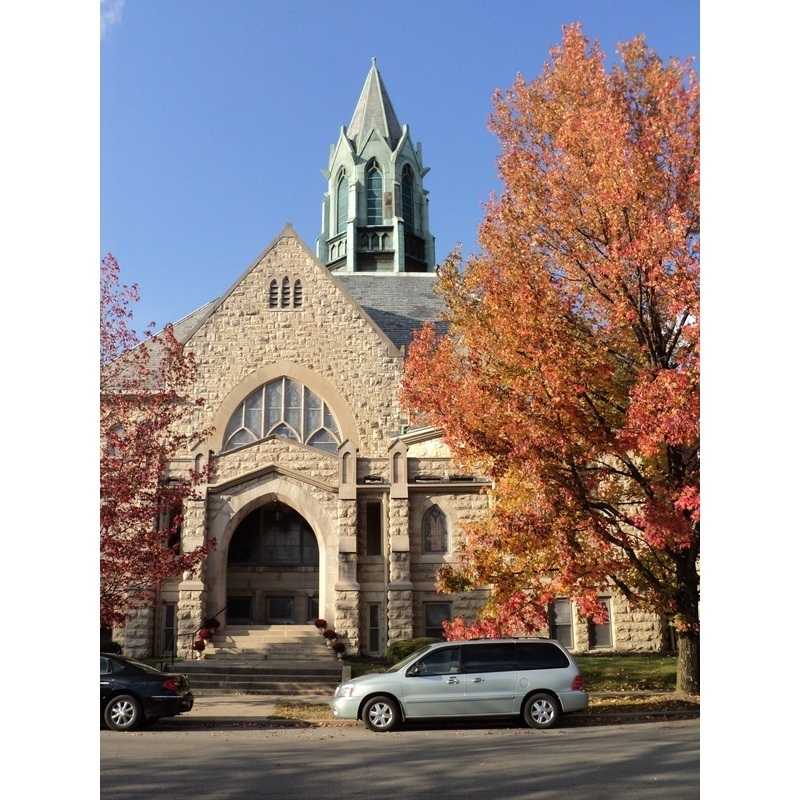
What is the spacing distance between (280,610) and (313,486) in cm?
359

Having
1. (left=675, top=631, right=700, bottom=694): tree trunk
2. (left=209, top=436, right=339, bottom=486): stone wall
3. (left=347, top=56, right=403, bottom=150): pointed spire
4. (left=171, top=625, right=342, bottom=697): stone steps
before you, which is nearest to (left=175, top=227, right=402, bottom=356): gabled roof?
(left=209, top=436, right=339, bottom=486): stone wall

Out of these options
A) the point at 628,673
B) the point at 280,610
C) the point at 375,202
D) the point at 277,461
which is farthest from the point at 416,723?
the point at 375,202

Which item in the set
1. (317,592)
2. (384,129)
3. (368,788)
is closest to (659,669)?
(317,592)

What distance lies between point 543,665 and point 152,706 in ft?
18.7

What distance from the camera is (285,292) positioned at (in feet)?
82.0

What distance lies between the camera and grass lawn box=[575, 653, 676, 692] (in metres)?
15.8

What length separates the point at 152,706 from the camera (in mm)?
12516

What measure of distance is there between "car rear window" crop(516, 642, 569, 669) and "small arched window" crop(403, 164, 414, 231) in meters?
29.7

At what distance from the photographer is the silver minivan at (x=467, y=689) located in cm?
1234

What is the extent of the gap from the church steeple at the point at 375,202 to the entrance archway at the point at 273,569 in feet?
56.8

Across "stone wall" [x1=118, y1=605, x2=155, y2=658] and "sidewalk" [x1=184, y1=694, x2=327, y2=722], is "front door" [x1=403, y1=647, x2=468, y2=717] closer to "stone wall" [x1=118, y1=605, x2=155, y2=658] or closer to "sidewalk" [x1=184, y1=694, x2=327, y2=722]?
"sidewalk" [x1=184, y1=694, x2=327, y2=722]

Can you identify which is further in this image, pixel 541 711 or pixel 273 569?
pixel 273 569

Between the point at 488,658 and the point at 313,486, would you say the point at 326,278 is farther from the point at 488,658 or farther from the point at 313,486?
the point at 488,658

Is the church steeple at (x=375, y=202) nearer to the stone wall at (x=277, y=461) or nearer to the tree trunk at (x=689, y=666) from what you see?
the stone wall at (x=277, y=461)
